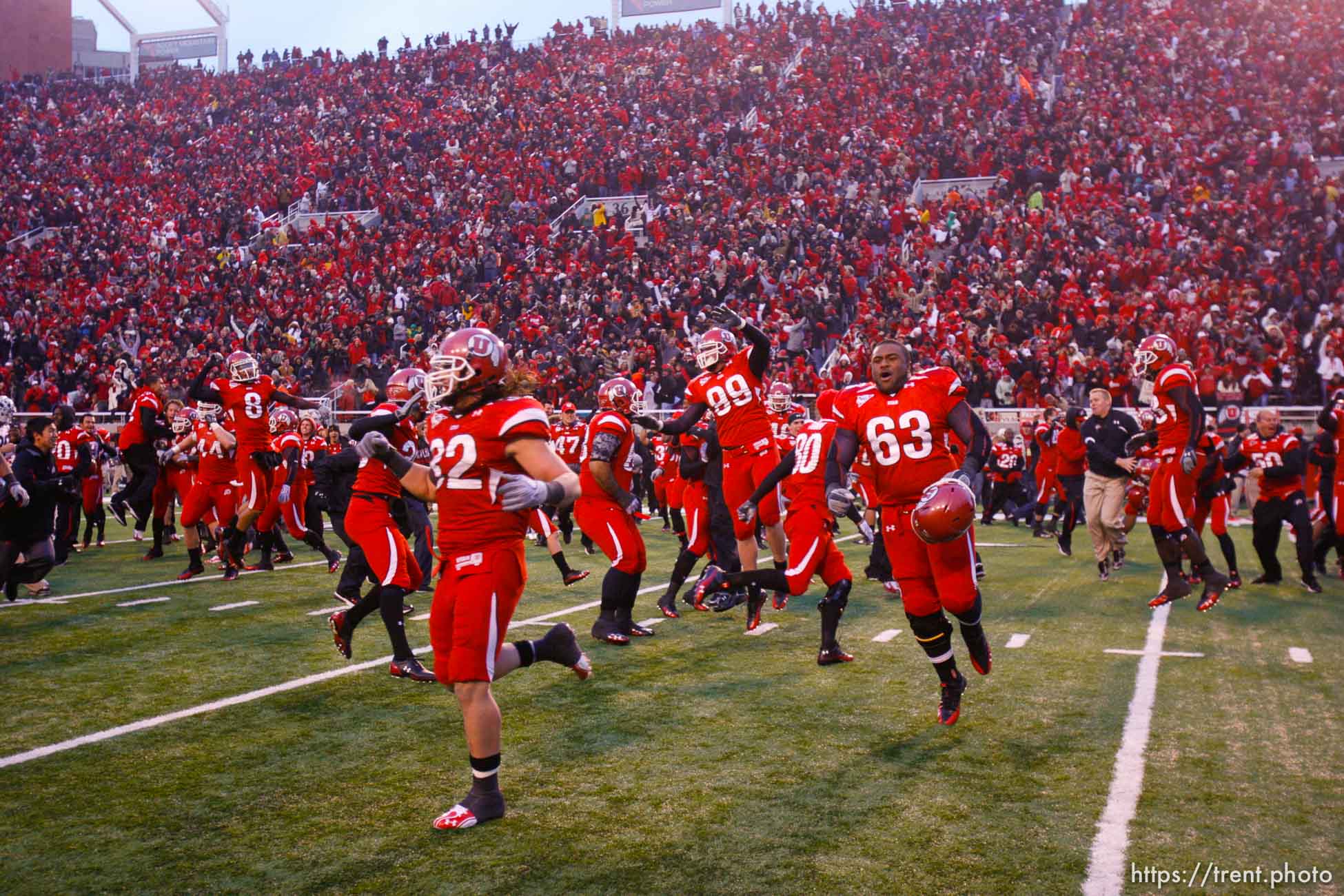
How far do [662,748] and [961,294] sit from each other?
58.4 feet

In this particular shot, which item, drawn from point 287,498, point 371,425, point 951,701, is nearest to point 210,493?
point 287,498

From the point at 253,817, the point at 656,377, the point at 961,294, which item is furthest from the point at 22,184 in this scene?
the point at 253,817

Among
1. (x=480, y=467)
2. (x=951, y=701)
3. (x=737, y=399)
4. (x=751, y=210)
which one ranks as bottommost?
(x=951, y=701)

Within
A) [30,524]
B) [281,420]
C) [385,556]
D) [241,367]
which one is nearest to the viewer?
[385,556]

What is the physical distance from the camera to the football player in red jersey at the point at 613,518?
7.42 m

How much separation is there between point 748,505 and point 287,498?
6204mm

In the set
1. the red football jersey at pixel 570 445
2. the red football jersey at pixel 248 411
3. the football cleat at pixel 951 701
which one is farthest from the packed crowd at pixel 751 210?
the football cleat at pixel 951 701

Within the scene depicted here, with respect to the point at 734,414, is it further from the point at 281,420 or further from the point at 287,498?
the point at 281,420

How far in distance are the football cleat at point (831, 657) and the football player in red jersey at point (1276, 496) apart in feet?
18.9

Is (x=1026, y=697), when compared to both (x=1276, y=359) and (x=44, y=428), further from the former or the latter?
(x=1276, y=359)

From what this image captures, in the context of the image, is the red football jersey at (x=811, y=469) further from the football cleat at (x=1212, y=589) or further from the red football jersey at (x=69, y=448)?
the red football jersey at (x=69, y=448)

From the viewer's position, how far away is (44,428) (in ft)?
30.6

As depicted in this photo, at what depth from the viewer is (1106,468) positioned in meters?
10.4

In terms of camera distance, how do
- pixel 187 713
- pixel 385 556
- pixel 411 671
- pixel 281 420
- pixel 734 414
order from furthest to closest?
pixel 281 420 < pixel 734 414 < pixel 385 556 < pixel 411 671 < pixel 187 713
